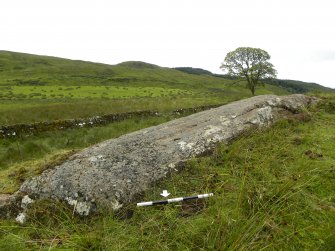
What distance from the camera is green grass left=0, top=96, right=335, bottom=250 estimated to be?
12.7 feet

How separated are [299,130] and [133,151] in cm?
474

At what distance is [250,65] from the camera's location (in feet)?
202

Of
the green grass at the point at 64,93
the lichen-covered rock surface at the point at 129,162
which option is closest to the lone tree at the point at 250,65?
the green grass at the point at 64,93

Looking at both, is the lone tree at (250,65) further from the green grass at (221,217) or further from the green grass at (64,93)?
the green grass at (221,217)

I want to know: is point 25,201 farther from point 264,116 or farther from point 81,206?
point 264,116

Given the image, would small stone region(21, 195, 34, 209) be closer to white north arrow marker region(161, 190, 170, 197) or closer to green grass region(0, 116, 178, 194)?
white north arrow marker region(161, 190, 170, 197)

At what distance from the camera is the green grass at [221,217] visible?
3.88 meters

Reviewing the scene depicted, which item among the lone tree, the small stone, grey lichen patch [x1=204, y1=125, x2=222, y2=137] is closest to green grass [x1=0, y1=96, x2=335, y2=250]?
the small stone

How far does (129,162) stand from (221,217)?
Answer: 2.41 meters

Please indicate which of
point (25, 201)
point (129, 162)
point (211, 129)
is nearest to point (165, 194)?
point (129, 162)

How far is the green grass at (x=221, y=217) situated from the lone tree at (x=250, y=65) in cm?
5548

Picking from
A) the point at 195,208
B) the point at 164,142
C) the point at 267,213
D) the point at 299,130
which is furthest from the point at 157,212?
the point at 299,130

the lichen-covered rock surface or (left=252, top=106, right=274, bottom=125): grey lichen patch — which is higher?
(left=252, top=106, right=274, bottom=125): grey lichen patch

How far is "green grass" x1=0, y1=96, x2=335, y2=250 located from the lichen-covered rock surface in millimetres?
236
